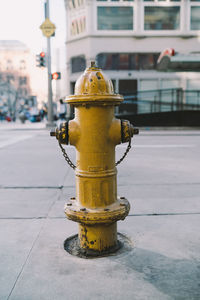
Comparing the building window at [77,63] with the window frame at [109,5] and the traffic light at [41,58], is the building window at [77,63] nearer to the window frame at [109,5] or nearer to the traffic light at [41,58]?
the window frame at [109,5]

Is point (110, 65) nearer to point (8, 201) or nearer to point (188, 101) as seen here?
point (188, 101)

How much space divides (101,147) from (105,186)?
28 cm

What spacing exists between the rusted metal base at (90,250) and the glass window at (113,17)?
927 inches

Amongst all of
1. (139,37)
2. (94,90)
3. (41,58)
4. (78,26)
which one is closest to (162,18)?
(139,37)

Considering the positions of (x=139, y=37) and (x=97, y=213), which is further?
(x=139, y=37)

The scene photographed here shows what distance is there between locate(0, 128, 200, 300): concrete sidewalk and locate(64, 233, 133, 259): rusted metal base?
0.13ft

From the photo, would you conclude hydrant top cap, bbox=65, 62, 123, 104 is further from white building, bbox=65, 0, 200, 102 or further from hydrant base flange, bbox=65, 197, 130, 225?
white building, bbox=65, 0, 200, 102

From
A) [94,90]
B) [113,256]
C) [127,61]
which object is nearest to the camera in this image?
[94,90]

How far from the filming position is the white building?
23.8 metres

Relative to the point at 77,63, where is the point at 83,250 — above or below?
below

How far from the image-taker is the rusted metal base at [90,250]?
7.73 ft

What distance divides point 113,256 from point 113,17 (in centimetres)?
2421

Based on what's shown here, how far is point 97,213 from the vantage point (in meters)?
2.20

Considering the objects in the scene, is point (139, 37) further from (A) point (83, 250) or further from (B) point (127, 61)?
(A) point (83, 250)
